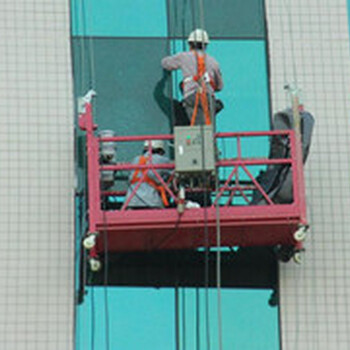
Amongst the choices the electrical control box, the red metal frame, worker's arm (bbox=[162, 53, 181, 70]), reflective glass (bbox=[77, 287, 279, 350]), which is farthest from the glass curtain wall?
the electrical control box

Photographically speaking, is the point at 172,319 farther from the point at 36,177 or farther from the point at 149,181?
the point at 36,177

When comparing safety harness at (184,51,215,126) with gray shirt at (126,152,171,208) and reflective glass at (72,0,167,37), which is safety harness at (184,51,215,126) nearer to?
gray shirt at (126,152,171,208)

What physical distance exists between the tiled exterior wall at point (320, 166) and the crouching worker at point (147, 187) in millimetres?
2154

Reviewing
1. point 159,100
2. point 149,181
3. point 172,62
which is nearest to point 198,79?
point 172,62

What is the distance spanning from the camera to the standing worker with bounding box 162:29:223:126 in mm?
23656

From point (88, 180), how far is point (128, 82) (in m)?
2.52

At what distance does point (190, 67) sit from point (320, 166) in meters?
2.28

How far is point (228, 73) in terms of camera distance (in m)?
25.0

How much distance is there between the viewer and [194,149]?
73.8 ft

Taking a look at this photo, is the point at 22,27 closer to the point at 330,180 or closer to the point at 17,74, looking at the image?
the point at 17,74

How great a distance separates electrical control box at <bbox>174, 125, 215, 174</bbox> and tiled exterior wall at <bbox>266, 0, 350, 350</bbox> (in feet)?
7.42

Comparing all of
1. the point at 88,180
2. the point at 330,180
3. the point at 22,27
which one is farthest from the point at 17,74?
the point at 330,180

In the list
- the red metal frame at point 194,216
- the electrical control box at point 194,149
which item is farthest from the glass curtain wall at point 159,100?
the electrical control box at point 194,149

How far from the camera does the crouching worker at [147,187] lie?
2281cm
